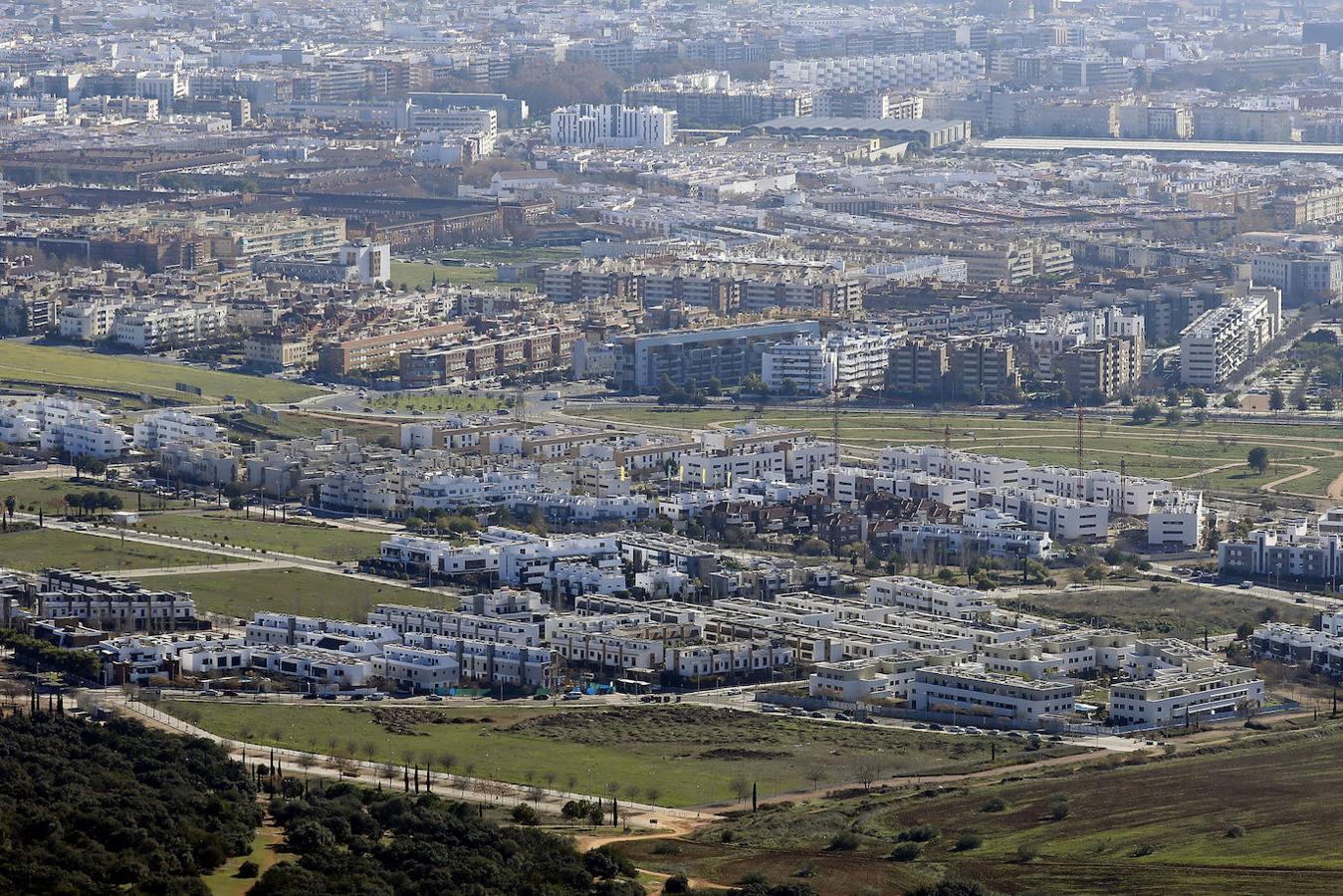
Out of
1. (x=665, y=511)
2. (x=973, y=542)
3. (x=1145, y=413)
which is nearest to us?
(x=973, y=542)

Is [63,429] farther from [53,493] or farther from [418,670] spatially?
[418,670]

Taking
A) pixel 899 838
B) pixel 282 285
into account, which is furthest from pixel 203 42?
pixel 899 838

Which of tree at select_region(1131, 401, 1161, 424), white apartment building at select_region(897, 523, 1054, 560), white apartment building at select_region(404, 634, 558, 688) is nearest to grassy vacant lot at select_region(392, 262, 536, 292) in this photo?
tree at select_region(1131, 401, 1161, 424)

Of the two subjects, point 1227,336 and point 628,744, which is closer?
point 628,744

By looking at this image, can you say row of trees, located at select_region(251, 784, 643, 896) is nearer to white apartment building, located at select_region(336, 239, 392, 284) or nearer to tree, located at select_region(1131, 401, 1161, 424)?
tree, located at select_region(1131, 401, 1161, 424)

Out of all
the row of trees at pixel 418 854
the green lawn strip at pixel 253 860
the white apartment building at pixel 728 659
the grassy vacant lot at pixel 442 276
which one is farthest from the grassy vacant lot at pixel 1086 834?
the grassy vacant lot at pixel 442 276

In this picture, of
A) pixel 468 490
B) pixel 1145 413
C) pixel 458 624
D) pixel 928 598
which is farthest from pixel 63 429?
pixel 1145 413

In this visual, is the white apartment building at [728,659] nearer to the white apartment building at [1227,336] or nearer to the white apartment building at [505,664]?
the white apartment building at [505,664]
